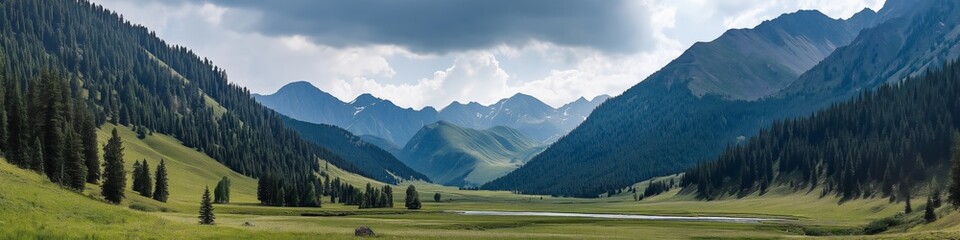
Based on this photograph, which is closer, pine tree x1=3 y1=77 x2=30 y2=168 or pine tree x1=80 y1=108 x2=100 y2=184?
pine tree x1=3 y1=77 x2=30 y2=168

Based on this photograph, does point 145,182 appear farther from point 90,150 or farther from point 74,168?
point 74,168

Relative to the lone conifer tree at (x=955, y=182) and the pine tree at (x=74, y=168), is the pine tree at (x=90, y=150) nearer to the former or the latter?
the pine tree at (x=74, y=168)

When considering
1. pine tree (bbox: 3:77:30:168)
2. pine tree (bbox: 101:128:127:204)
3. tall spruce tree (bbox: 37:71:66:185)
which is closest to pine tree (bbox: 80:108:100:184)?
tall spruce tree (bbox: 37:71:66:185)

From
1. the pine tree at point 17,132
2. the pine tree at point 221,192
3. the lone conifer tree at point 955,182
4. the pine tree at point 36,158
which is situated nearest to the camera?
the lone conifer tree at point 955,182

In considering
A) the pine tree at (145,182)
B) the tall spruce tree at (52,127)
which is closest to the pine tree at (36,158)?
the tall spruce tree at (52,127)

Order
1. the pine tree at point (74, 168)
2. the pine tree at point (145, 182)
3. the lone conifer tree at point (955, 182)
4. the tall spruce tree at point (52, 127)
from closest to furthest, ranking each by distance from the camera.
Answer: the lone conifer tree at point (955, 182), the pine tree at point (74, 168), the tall spruce tree at point (52, 127), the pine tree at point (145, 182)

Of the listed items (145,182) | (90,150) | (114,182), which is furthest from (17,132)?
(145,182)

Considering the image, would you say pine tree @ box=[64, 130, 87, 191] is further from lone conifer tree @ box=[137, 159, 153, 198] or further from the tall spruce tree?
lone conifer tree @ box=[137, 159, 153, 198]

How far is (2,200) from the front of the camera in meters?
45.5

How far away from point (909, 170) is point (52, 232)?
535 ft

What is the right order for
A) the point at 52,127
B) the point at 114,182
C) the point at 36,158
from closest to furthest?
1. the point at 36,158
2. the point at 114,182
3. the point at 52,127

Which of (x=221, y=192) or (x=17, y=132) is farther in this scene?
(x=221, y=192)

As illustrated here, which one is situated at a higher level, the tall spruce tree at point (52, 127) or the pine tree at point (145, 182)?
the tall spruce tree at point (52, 127)

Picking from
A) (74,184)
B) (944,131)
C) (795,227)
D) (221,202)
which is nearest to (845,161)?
(944,131)
